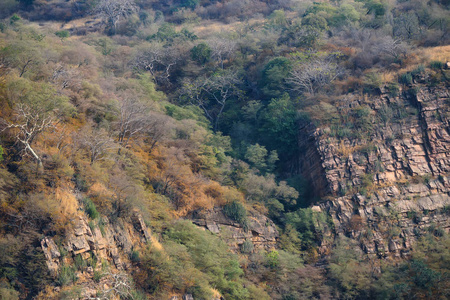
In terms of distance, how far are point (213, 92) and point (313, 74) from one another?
1012 centimetres

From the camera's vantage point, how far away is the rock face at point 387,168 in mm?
30906

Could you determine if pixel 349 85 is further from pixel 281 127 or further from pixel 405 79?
pixel 281 127

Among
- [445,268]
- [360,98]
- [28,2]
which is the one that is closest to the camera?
[445,268]

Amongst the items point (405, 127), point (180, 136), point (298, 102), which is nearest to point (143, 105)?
point (180, 136)

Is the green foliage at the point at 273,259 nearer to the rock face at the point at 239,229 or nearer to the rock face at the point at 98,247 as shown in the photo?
the rock face at the point at 239,229

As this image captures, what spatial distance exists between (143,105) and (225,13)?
38755 mm

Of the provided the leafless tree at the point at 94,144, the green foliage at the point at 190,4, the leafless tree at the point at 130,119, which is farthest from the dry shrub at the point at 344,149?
the green foliage at the point at 190,4

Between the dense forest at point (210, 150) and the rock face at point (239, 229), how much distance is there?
36cm

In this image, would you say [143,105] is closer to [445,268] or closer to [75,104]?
[75,104]

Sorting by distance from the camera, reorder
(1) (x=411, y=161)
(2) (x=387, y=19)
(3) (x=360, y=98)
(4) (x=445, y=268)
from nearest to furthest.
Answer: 1. (4) (x=445, y=268)
2. (1) (x=411, y=161)
3. (3) (x=360, y=98)
4. (2) (x=387, y=19)

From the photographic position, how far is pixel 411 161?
108ft

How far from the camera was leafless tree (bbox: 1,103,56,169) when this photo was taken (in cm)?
2228

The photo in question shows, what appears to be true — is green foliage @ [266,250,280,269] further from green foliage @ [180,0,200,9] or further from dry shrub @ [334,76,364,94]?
green foliage @ [180,0,200,9]

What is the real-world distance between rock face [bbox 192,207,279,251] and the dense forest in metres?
0.36
